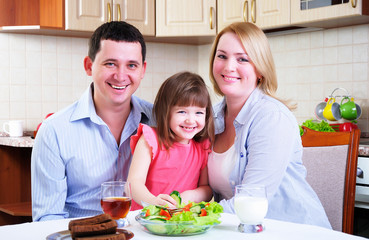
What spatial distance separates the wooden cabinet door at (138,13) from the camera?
3.64m

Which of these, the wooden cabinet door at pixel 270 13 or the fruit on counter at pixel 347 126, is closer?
the fruit on counter at pixel 347 126

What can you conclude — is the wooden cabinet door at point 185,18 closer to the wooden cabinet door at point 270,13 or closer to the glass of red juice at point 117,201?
the wooden cabinet door at point 270,13

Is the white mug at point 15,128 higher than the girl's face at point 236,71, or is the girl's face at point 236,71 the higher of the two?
the girl's face at point 236,71

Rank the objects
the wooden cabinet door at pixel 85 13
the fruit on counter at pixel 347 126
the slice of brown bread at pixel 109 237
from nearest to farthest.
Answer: the slice of brown bread at pixel 109 237, the fruit on counter at pixel 347 126, the wooden cabinet door at pixel 85 13

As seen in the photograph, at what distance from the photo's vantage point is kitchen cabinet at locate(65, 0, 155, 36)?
11.5 feet

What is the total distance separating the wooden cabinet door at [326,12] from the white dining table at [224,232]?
73.8 inches

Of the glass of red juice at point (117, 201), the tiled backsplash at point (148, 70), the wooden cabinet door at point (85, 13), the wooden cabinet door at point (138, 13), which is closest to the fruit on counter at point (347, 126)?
the tiled backsplash at point (148, 70)

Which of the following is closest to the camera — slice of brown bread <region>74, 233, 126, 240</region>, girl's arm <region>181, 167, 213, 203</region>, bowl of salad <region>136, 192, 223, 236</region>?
slice of brown bread <region>74, 233, 126, 240</region>

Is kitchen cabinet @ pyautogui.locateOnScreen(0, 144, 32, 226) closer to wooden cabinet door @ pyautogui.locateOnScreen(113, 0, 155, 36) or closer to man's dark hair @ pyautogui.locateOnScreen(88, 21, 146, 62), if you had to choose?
wooden cabinet door @ pyautogui.locateOnScreen(113, 0, 155, 36)

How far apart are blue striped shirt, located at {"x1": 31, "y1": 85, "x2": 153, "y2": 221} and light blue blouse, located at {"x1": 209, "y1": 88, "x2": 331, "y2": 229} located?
1.48 ft

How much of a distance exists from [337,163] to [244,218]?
97 cm

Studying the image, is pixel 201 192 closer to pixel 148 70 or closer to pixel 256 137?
pixel 256 137

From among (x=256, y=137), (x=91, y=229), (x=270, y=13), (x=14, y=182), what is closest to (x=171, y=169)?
(x=256, y=137)

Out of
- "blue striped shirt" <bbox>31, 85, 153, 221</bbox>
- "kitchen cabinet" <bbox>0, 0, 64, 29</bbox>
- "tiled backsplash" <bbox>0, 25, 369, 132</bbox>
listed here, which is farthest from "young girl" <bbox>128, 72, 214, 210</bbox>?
"kitchen cabinet" <bbox>0, 0, 64, 29</bbox>
